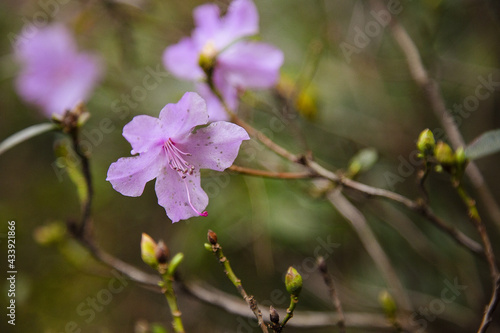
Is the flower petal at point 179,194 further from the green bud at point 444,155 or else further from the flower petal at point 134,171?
the green bud at point 444,155

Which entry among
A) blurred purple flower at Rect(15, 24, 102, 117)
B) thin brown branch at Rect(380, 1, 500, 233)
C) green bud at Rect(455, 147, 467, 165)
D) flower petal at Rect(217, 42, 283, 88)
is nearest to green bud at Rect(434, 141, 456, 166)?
green bud at Rect(455, 147, 467, 165)

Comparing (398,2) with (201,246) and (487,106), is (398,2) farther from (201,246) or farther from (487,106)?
(201,246)

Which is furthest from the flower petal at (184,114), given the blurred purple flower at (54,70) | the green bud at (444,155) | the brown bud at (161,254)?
the blurred purple flower at (54,70)

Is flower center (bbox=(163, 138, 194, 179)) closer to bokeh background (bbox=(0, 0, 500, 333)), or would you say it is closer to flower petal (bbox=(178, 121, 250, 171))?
flower petal (bbox=(178, 121, 250, 171))

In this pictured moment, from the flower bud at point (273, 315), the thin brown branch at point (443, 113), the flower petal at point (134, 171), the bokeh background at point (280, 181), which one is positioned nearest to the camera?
the flower bud at point (273, 315)

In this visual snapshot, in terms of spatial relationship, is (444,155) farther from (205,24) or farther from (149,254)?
(205,24)

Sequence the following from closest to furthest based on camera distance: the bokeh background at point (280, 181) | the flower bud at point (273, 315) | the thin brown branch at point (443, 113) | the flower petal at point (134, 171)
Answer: the flower bud at point (273, 315), the flower petal at point (134, 171), the thin brown branch at point (443, 113), the bokeh background at point (280, 181)

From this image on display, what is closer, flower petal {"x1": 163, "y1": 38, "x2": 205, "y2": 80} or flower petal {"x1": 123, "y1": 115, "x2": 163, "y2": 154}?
flower petal {"x1": 123, "y1": 115, "x2": 163, "y2": 154}
